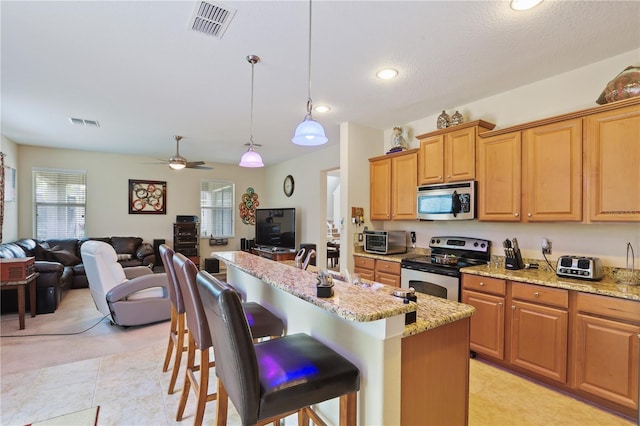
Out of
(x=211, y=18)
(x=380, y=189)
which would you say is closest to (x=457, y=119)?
(x=380, y=189)

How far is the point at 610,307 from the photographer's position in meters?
2.11

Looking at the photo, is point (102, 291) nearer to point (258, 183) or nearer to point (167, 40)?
point (167, 40)

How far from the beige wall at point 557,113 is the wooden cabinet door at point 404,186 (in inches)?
20.4

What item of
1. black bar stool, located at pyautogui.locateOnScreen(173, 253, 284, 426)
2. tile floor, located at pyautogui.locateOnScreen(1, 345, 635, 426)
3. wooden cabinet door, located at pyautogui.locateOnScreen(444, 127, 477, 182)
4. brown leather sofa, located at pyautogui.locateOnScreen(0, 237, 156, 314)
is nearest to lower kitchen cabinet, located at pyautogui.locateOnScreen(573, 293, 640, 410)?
tile floor, located at pyautogui.locateOnScreen(1, 345, 635, 426)

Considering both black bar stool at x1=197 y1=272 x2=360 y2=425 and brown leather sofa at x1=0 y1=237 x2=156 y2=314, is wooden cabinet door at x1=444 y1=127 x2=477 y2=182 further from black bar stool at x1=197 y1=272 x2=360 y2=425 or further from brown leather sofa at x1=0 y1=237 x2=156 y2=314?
brown leather sofa at x1=0 y1=237 x2=156 y2=314

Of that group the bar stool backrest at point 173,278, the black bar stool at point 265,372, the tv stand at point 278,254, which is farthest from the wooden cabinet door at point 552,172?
the tv stand at point 278,254

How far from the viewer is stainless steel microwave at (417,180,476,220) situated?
3.21 meters

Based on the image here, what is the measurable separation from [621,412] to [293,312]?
2.34 m

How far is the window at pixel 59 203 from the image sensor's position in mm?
6025

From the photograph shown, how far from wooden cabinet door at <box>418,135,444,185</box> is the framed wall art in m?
5.91

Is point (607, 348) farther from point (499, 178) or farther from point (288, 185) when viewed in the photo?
point (288, 185)

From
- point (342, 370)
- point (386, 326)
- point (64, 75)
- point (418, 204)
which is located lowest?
point (342, 370)

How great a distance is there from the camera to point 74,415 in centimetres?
210

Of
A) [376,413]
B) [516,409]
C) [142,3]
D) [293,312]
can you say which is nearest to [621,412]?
[516,409]
